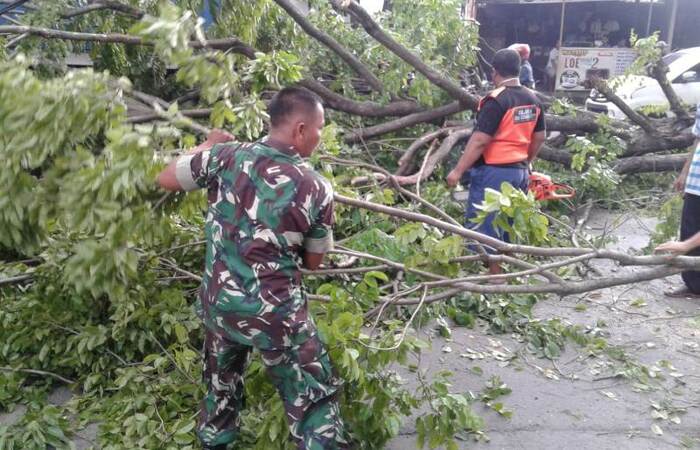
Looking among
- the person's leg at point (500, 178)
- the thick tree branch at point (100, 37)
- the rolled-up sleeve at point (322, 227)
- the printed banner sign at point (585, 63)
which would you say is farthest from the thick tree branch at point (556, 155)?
the printed banner sign at point (585, 63)

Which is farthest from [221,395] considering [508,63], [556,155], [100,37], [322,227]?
[556,155]

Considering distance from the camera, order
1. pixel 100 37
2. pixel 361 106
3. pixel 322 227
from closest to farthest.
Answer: pixel 322 227, pixel 100 37, pixel 361 106

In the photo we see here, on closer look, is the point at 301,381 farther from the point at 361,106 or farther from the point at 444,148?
the point at 361,106

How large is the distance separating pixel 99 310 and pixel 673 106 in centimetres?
602

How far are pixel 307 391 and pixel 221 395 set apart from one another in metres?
0.44

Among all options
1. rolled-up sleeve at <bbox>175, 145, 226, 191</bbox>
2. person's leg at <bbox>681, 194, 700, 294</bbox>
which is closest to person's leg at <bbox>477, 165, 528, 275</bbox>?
person's leg at <bbox>681, 194, 700, 294</bbox>

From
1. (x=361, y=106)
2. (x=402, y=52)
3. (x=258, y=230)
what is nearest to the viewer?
(x=258, y=230)

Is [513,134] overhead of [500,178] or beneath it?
overhead

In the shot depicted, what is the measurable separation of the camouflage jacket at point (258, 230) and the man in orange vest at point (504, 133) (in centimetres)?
226

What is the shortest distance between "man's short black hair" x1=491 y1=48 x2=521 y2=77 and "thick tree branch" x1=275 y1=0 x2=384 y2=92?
1894 mm

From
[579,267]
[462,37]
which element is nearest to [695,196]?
[579,267]

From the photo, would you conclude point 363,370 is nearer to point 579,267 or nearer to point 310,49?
point 579,267

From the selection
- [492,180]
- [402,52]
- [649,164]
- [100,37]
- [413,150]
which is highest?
[100,37]

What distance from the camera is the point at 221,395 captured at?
287cm
